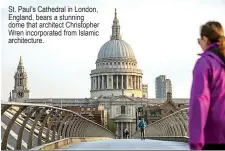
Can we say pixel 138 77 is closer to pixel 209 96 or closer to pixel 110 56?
pixel 110 56

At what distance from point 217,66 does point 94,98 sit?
125 meters

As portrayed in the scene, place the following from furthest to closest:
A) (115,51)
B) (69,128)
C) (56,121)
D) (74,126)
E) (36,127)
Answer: (115,51) < (74,126) < (69,128) < (56,121) < (36,127)

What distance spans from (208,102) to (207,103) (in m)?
0.02

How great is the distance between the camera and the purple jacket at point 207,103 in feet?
A: 10.9

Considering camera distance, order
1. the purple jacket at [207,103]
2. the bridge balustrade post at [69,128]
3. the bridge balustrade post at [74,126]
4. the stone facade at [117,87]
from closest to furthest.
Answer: the purple jacket at [207,103] → the bridge balustrade post at [69,128] → the bridge balustrade post at [74,126] → the stone facade at [117,87]

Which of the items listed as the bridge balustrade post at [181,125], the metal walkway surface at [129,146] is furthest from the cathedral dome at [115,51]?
the metal walkway surface at [129,146]

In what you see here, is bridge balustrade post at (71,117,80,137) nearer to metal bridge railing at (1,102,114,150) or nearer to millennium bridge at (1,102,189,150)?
millennium bridge at (1,102,189,150)

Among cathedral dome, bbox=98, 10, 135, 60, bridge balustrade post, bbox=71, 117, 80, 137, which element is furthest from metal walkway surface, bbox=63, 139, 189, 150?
cathedral dome, bbox=98, 10, 135, 60

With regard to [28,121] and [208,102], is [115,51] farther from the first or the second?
[208,102]

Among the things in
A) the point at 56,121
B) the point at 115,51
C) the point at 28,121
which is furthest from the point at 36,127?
the point at 115,51

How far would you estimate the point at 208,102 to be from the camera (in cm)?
339

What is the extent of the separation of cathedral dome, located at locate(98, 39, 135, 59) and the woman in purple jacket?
12284 centimetres

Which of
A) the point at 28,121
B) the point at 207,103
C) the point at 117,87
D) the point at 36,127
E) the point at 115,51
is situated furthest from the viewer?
the point at 115,51

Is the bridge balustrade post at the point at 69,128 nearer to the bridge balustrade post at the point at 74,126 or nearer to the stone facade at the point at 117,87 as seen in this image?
the bridge balustrade post at the point at 74,126
